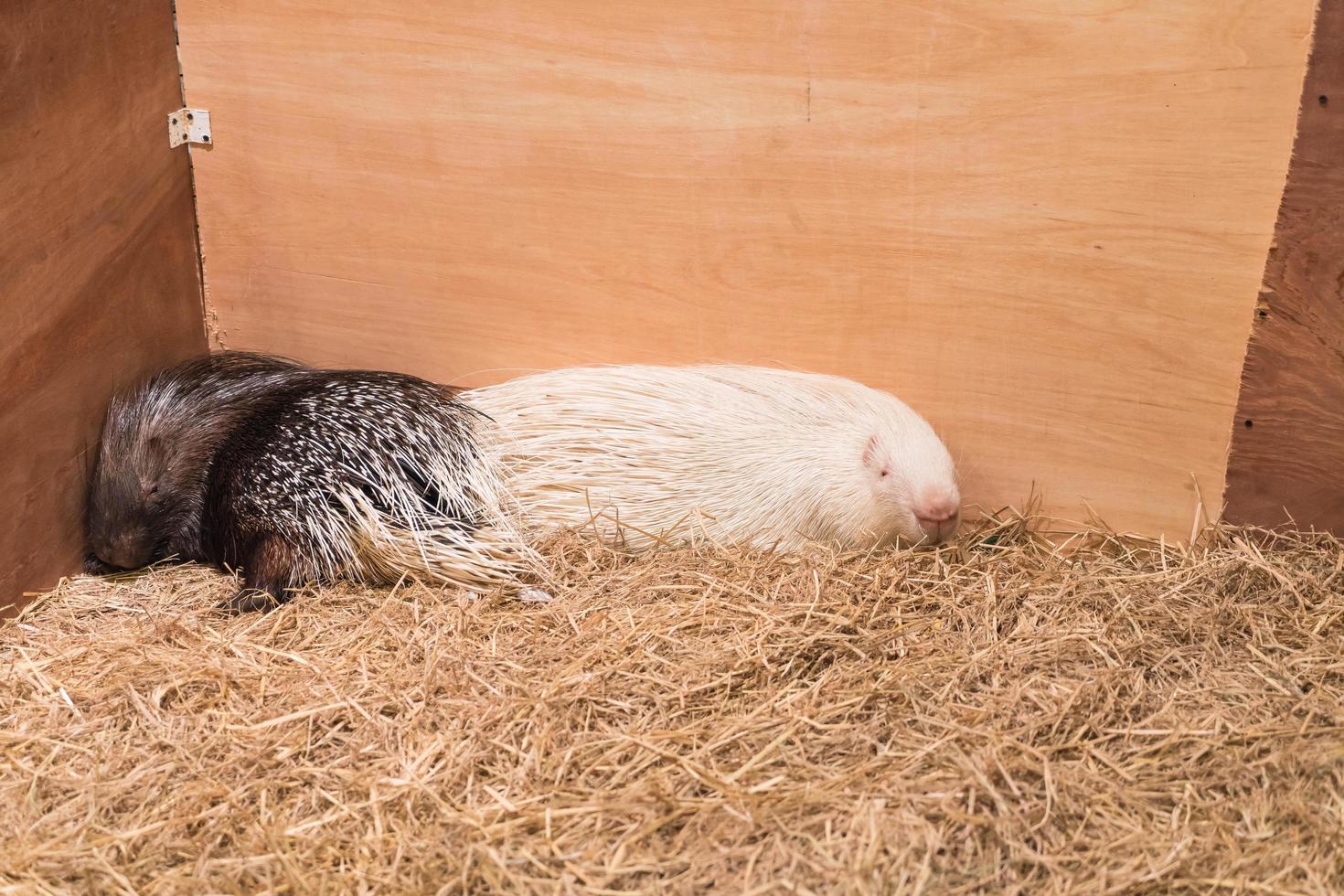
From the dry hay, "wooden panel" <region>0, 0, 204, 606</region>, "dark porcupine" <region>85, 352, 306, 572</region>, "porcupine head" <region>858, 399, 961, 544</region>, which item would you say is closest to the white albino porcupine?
"porcupine head" <region>858, 399, 961, 544</region>

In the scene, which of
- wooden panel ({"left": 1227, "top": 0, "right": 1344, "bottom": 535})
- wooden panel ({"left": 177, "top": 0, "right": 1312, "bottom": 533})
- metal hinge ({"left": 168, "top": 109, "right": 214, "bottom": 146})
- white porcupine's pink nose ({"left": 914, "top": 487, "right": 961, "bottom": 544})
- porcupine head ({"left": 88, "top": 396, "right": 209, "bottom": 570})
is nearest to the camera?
wooden panel ({"left": 1227, "top": 0, "right": 1344, "bottom": 535})

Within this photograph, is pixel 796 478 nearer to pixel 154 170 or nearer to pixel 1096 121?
pixel 1096 121

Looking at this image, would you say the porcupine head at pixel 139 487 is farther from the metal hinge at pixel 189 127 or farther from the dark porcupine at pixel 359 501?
the metal hinge at pixel 189 127

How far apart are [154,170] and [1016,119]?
2.07 m

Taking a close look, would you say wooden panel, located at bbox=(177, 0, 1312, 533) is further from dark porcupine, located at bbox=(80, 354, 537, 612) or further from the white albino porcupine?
dark porcupine, located at bbox=(80, 354, 537, 612)

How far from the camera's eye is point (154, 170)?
3.03 meters

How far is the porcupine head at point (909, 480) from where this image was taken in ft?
8.77

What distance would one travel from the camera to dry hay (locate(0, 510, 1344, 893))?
1884 mm

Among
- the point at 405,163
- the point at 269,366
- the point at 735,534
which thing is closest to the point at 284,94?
the point at 405,163

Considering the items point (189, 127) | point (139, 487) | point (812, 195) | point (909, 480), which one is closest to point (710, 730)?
point (909, 480)

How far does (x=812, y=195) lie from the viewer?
277cm

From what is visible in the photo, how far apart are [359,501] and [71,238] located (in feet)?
→ 2.93

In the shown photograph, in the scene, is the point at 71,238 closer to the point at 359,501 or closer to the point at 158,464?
the point at 158,464

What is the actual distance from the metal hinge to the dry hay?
3.71ft
